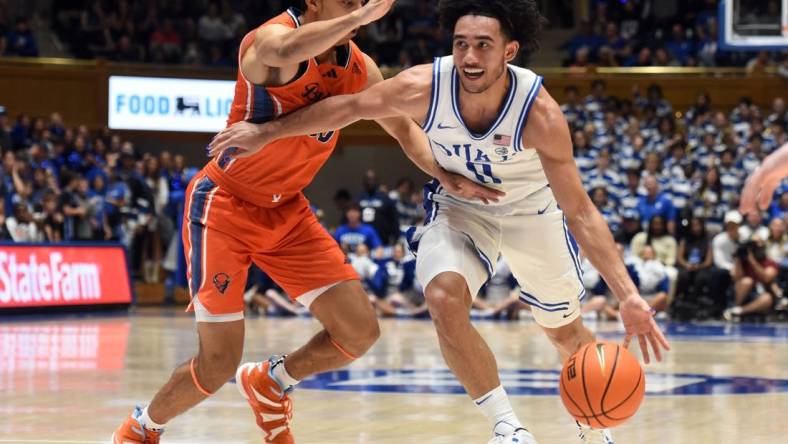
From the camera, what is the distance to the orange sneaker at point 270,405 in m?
6.18

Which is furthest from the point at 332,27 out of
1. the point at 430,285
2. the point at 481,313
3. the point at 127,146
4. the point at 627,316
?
the point at 127,146

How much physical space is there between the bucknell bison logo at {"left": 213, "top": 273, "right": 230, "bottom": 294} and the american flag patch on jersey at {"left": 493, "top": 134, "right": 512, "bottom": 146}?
142 centimetres

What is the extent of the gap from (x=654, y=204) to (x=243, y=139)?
43.6 ft

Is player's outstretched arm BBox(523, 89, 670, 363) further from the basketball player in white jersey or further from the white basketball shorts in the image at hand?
the white basketball shorts

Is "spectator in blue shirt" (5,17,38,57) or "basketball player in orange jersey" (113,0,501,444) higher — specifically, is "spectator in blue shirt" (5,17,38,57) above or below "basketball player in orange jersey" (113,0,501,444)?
below

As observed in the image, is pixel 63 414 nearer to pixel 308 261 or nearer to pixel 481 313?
pixel 308 261

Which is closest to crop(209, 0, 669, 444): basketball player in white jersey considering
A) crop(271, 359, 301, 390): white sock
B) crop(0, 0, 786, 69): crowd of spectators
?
crop(271, 359, 301, 390): white sock

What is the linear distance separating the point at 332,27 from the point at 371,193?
52.8 feet

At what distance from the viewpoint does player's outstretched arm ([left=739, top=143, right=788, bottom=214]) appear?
4.38 metres

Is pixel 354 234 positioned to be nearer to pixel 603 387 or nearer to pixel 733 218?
pixel 733 218

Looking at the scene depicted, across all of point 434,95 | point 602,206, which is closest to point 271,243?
point 434,95

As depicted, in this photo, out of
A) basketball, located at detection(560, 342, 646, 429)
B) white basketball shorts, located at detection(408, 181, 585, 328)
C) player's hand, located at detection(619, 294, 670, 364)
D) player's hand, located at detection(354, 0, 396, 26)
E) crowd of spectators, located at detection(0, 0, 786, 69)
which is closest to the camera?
player's hand, located at detection(619, 294, 670, 364)

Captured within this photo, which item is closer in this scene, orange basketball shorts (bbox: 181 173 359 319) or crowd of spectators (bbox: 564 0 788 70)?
orange basketball shorts (bbox: 181 173 359 319)

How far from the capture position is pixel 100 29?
83.1ft
